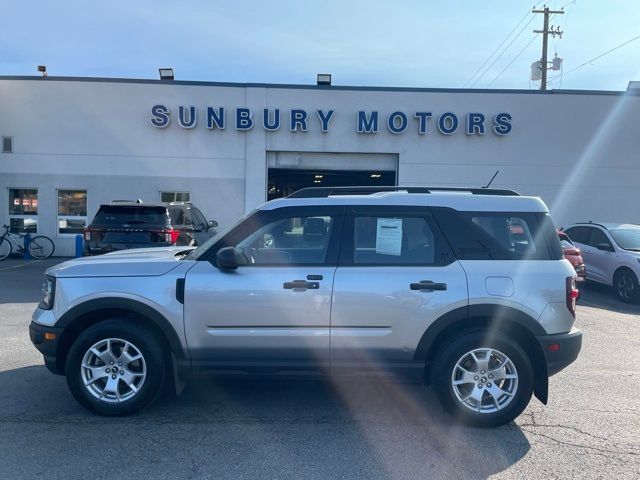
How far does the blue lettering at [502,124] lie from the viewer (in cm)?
1731

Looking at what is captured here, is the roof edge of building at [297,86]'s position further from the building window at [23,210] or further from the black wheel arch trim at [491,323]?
the black wheel arch trim at [491,323]

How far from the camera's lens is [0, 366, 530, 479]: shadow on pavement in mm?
3834

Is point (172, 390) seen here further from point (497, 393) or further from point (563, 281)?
point (563, 281)

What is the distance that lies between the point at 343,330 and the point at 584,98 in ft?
53.3

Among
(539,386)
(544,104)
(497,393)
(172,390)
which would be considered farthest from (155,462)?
(544,104)

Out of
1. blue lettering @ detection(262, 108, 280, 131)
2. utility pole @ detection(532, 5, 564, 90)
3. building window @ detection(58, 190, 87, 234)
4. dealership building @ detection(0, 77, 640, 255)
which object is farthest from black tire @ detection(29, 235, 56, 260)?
utility pole @ detection(532, 5, 564, 90)

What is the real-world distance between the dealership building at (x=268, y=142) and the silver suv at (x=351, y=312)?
1297 centimetres

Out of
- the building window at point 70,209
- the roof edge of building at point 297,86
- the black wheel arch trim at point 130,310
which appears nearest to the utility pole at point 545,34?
the roof edge of building at point 297,86

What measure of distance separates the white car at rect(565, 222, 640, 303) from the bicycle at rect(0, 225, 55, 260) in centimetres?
1476

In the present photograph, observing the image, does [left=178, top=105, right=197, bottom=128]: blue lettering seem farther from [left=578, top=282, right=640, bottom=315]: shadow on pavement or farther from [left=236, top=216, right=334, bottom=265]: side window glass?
[left=236, top=216, right=334, bottom=265]: side window glass

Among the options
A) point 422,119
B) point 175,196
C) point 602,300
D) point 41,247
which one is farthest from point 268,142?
point 602,300

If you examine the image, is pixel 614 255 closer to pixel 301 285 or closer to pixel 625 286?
pixel 625 286

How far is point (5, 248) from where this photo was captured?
17.0m

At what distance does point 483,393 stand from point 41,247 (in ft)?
51.5
